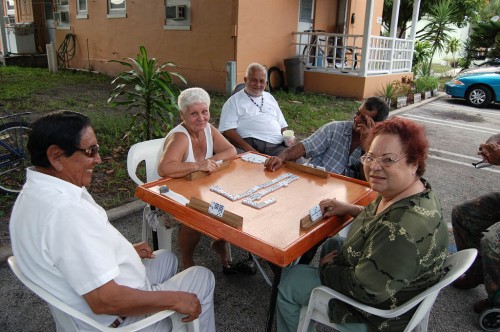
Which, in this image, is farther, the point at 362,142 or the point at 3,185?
the point at 3,185

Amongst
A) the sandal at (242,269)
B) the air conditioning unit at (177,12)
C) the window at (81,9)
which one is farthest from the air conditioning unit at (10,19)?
the sandal at (242,269)

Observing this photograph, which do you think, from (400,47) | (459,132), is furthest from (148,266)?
(400,47)

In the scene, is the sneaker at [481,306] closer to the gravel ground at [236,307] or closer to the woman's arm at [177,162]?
the gravel ground at [236,307]

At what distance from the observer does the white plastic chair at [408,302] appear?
4.82 feet

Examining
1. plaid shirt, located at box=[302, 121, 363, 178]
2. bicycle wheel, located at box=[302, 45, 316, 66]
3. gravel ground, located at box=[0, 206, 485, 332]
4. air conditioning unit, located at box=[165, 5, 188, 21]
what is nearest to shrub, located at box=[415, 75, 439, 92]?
bicycle wheel, located at box=[302, 45, 316, 66]

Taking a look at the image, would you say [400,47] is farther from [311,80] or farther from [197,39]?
[197,39]

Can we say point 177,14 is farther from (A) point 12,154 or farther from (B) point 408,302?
(B) point 408,302

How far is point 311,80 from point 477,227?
8.11 meters

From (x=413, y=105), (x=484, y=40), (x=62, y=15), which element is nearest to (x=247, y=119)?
(x=413, y=105)

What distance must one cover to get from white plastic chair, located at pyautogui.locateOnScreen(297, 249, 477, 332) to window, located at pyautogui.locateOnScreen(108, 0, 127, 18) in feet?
36.7

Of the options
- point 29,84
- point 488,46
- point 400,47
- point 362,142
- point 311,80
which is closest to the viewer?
point 362,142

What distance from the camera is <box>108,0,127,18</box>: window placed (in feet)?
36.1

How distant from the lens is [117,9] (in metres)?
11.2

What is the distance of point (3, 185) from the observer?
3713 mm
